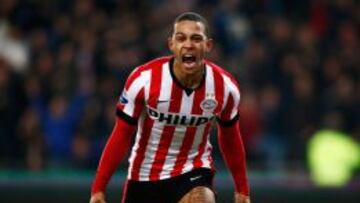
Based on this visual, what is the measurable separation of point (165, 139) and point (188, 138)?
0.14 meters

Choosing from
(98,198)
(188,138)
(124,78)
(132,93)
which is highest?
(124,78)

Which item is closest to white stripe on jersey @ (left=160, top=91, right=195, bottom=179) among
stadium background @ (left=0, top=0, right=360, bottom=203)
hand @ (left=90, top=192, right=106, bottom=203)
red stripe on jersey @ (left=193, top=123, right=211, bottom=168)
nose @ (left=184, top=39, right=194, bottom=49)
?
red stripe on jersey @ (left=193, top=123, right=211, bottom=168)

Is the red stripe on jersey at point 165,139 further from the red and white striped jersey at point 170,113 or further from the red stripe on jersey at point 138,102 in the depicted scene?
the red stripe on jersey at point 138,102

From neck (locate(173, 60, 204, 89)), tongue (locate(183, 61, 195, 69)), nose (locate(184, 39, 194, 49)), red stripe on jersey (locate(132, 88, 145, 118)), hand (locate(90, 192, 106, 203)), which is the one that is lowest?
hand (locate(90, 192, 106, 203))

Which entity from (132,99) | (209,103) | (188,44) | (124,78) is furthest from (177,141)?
(124,78)

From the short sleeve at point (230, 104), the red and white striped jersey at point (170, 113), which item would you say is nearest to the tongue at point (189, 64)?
the red and white striped jersey at point (170, 113)

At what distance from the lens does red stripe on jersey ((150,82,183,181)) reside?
6.48 metres

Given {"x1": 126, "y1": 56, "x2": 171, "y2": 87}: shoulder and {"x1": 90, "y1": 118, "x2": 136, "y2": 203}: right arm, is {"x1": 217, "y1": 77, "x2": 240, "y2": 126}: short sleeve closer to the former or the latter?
{"x1": 126, "y1": 56, "x2": 171, "y2": 87}: shoulder

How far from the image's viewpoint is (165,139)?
658 cm

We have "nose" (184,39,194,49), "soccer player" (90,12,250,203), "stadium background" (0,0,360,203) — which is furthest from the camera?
"stadium background" (0,0,360,203)

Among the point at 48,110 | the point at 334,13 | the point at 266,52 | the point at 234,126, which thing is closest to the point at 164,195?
the point at 234,126

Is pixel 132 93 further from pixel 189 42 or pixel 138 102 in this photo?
pixel 189 42

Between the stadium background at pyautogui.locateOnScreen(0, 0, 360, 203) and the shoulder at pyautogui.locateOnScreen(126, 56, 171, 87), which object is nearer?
the shoulder at pyautogui.locateOnScreen(126, 56, 171, 87)

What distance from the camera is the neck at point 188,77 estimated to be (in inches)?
254
